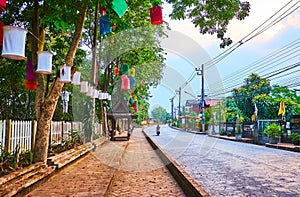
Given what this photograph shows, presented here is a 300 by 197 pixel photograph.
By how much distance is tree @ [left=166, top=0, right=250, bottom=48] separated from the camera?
7.58m

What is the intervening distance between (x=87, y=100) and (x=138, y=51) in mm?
5023

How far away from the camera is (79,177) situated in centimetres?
706

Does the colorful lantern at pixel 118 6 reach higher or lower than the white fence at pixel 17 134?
higher

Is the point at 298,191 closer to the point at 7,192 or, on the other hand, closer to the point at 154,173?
the point at 154,173

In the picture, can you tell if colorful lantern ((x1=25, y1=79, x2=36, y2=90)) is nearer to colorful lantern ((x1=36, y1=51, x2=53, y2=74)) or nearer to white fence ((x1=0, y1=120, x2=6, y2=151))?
white fence ((x1=0, y1=120, x2=6, y2=151))

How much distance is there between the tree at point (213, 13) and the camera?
299 inches

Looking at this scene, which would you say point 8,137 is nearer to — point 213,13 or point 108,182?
point 108,182

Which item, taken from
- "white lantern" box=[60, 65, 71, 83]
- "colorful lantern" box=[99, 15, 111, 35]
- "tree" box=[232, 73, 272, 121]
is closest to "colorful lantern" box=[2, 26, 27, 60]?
"white lantern" box=[60, 65, 71, 83]

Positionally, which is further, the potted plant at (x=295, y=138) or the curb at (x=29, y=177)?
the potted plant at (x=295, y=138)

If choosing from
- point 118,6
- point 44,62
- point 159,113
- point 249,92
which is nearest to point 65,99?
point 44,62

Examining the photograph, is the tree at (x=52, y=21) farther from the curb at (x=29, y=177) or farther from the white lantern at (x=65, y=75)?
the curb at (x=29, y=177)

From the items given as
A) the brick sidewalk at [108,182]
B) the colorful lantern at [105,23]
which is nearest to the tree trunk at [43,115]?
the brick sidewalk at [108,182]

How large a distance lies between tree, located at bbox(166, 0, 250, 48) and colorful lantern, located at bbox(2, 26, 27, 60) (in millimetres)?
4324

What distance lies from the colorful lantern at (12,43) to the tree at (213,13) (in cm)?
432
